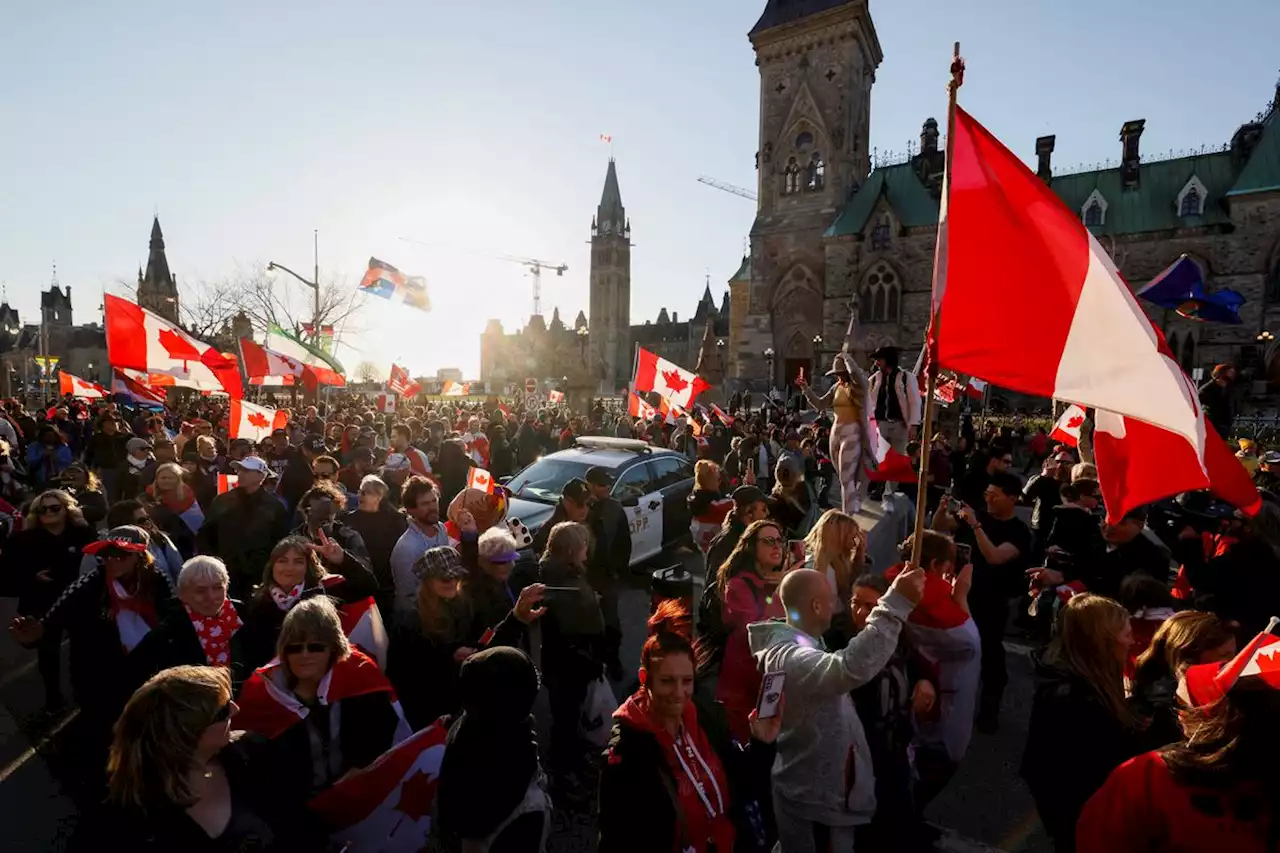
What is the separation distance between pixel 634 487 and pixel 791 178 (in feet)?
122

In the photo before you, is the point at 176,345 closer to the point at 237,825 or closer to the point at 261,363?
the point at 261,363

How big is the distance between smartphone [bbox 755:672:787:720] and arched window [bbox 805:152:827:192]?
137ft

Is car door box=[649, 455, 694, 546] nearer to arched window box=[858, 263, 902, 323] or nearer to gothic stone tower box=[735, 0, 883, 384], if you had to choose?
arched window box=[858, 263, 902, 323]

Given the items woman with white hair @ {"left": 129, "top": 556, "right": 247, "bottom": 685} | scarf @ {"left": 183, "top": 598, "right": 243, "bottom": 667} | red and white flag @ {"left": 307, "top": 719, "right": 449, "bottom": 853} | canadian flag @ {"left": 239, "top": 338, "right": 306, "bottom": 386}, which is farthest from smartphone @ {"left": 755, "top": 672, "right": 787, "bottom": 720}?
canadian flag @ {"left": 239, "top": 338, "right": 306, "bottom": 386}

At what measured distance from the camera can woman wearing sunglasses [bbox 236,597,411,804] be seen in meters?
2.83

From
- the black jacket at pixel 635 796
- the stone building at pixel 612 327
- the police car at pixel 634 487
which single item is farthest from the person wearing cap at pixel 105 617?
the stone building at pixel 612 327

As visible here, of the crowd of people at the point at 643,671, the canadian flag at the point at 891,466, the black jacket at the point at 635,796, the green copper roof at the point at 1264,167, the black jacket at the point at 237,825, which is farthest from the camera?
the green copper roof at the point at 1264,167

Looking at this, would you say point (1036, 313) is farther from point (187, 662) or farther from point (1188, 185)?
point (1188, 185)

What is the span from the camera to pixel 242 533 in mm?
5840

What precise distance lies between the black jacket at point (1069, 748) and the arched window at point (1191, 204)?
40.9m

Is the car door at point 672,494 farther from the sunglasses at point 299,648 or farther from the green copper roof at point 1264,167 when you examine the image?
A: the green copper roof at point 1264,167

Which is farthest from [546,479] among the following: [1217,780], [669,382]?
[1217,780]

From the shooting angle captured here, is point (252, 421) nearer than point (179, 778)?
No

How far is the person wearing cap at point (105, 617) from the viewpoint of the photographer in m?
3.94
